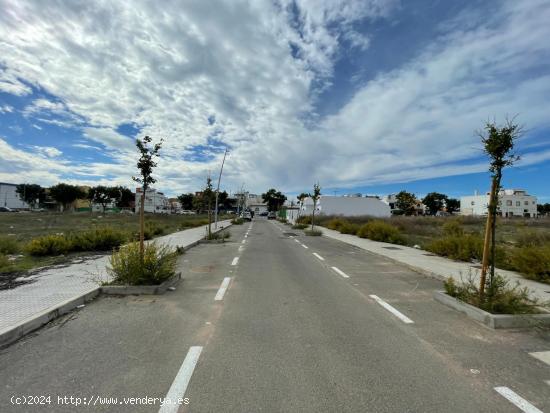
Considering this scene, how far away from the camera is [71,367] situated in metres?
3.88

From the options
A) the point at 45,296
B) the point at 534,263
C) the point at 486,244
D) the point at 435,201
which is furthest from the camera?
the point at 435,201

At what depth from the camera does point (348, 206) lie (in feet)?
221

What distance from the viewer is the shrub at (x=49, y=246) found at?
39.7 feet

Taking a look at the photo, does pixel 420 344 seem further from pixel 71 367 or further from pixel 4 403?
pixel 4 403

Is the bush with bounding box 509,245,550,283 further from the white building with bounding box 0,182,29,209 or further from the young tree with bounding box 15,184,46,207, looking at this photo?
the white building with bounding box 0,182,29,209

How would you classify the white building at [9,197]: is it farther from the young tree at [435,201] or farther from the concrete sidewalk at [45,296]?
the young tree at [435,201]

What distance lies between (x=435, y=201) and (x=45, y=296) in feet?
416

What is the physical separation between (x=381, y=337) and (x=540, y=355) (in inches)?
78.9

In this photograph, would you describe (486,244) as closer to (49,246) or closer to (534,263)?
(534,263)

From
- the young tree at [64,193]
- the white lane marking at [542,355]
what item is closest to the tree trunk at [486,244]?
the white lane marking at [542,355]

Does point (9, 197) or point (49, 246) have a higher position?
point (49, 246)

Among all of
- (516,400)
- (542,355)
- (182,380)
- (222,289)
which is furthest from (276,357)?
(222,289)

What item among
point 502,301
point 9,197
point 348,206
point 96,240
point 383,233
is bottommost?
point 9,197

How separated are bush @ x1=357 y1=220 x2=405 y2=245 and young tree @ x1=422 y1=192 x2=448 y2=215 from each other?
104684 millimetres
